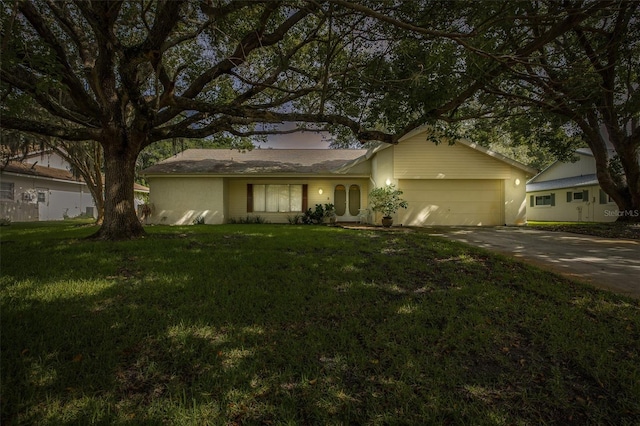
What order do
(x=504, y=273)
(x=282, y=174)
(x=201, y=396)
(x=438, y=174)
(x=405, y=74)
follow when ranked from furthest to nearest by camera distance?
1. (x=282, y=174)
2. (x=438, y=174)
3. (x=405, y=74)
4. (x=504, y=273)
5. (x=201, y=396)

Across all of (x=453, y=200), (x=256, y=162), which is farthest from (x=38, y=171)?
(x=453, y=200)

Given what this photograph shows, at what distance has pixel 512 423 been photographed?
1.93 m

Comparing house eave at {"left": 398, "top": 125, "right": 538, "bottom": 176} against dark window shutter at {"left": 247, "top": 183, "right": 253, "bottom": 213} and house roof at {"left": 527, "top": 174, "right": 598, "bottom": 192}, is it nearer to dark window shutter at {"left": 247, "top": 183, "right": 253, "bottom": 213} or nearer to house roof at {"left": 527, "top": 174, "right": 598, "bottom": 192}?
dark window shutter at {"left": 247, "top": 183, "right": 253, "bottom": 213}

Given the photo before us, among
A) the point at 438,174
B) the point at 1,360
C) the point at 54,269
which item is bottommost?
the point at 1,360

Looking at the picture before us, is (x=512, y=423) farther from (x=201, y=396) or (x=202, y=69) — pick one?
(x=202, y=69)

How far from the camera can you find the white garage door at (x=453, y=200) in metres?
13.8


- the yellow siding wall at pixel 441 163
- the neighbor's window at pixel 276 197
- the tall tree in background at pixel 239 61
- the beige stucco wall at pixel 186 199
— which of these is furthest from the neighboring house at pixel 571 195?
the beige stucco wall at pixel 186 199

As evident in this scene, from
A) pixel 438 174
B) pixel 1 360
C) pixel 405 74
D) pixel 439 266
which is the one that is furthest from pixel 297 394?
pixel 438 174

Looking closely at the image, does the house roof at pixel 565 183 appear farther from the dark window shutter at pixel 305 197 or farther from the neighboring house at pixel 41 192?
the neighboring house at pixel 41 192

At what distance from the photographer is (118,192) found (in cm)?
798

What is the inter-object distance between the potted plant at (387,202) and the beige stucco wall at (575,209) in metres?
14.0

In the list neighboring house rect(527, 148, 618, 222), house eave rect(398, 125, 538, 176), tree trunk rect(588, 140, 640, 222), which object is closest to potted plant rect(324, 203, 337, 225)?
house eave rect(398, 125, 538, 176)

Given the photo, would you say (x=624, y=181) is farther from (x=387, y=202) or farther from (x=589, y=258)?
(x=589, y=258)

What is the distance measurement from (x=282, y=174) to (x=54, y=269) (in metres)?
10.7
